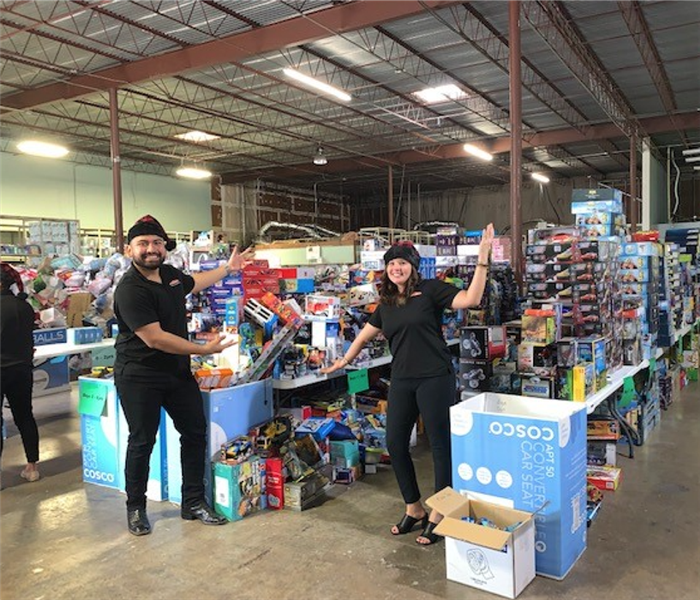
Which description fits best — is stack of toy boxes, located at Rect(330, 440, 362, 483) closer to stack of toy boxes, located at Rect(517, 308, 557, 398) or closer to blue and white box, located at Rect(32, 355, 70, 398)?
stack of toy boxes, located at Rect(517, 308, 557, 398)

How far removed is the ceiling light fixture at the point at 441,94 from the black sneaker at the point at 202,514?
34.1 ft

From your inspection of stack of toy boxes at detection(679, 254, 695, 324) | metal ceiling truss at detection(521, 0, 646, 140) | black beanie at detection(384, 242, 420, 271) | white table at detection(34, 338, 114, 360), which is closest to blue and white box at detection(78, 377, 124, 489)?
white table at detection(34, 338, 114, 360)

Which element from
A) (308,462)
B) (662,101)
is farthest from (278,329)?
(662,101)

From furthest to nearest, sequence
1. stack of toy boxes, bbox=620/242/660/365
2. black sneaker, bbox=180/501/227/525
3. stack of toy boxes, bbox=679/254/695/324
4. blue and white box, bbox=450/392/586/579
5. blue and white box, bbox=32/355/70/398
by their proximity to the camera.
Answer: stack of toy boxes, bbox=679/254/695/324 < blue and white box, bbox=32/355/70/398 < stack of toy boxes, bbox=620/242/660/365 < black sneaker, bbox=180/501/227/525 < blue and white box, bbox=450/392/586/579

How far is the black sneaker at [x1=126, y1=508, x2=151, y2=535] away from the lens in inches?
135

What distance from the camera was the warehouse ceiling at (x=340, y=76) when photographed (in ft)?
28.3

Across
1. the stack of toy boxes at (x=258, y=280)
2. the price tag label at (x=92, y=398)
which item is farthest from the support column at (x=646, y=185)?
the price tag label at (x=92, y=398)

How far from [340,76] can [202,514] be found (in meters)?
9.64

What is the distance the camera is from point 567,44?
9.38m

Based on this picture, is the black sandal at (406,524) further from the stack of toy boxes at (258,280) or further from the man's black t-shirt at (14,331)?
the man's black t-shirt at (14,331)

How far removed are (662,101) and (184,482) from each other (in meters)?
12.8

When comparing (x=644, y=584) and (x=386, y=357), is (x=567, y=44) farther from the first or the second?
(x=644, y=584)

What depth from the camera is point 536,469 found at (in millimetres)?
2836

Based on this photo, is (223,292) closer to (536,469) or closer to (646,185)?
(536,469)
